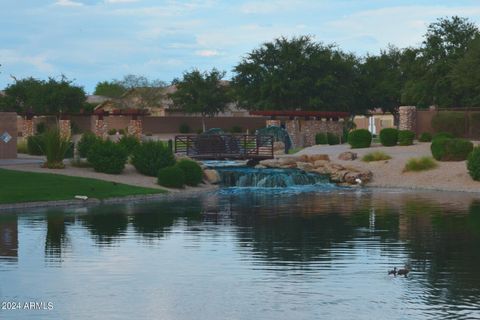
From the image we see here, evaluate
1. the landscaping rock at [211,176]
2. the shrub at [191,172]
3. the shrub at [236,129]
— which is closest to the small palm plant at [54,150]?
the shrub at [191,172]

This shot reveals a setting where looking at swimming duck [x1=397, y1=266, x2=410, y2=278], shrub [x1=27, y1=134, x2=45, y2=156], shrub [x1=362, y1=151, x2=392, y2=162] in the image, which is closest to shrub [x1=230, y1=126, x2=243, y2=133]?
shrub [x1=362, y1=151, x2=392, y2=162]

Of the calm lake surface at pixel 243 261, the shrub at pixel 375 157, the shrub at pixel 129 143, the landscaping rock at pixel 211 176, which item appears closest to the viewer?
the calm lake surface at pixel 243 261

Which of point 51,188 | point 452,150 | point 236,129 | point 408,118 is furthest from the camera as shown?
point 236,129

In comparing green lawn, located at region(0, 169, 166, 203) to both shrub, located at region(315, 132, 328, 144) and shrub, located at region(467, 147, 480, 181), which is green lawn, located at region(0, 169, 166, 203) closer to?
shrub, located at region(467, 147, 480, 181)

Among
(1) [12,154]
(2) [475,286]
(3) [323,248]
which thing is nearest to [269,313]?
(2) [475,286]

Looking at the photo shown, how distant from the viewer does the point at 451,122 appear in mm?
73125

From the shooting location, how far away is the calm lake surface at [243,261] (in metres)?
18.5

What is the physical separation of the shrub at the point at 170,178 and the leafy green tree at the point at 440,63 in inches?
1600

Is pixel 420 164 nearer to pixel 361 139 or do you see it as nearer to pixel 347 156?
pixel 347 156

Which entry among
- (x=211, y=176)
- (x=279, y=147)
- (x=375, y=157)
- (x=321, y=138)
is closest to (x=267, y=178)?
(x=211, y=176)

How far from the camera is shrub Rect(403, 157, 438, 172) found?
5419 centimetres

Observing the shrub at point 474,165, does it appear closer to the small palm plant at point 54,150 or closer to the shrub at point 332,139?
the small palm plant at point 54,150

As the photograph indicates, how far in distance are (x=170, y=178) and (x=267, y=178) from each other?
672cm

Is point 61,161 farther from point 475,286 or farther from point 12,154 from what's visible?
point 475,286
